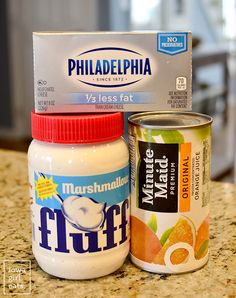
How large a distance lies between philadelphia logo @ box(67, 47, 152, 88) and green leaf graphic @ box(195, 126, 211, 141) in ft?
0.28

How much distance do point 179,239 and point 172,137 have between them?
0.12 m

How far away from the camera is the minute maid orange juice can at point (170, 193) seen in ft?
1.92

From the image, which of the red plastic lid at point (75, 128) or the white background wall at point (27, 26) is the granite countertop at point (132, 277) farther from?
the white background wall at point (27, 26)

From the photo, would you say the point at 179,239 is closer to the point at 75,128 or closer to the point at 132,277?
the point at 132,277

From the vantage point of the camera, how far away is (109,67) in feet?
1.90

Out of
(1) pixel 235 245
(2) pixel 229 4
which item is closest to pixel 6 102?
(2) pixel 229 4

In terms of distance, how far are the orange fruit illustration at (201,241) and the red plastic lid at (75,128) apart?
0.51 ft

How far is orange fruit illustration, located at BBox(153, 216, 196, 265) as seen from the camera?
605 mm

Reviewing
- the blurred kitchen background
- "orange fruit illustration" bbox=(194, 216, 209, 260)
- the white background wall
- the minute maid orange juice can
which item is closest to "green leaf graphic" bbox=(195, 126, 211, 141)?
the minute maid orange juice can

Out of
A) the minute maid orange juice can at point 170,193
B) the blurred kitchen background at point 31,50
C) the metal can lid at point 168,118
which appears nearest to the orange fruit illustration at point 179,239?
the minute maid orange juice can at point 170,193

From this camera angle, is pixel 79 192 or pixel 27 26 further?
pixel 27 26

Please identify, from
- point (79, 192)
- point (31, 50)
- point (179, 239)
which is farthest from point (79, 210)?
point (31, 50)

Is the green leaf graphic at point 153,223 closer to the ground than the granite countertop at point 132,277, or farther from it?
farther from it

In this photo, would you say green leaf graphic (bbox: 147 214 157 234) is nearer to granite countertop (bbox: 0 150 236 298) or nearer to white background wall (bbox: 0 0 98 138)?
granite countertop (bbox: 0 150 236 298)
